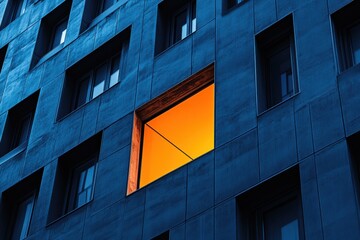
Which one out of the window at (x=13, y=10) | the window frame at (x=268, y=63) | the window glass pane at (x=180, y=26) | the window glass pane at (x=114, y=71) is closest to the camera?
the window frame at (x=268, y=63)

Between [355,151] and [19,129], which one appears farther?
[19,129]

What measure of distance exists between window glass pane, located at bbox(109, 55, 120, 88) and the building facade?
75mm

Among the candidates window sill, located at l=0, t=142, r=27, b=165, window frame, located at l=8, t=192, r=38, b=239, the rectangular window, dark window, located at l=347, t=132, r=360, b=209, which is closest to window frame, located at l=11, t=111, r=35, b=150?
window sill, located at l=0, t=142, r=27, b=165

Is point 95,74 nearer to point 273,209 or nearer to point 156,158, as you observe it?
point 156,158

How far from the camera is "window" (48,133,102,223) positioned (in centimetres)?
2414

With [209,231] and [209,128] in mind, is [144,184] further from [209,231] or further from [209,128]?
[209,231]

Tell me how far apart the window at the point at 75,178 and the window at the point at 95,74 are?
2271mm

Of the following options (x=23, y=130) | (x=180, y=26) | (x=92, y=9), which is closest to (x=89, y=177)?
(x=180, y=26)

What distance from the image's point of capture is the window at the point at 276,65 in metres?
20.3

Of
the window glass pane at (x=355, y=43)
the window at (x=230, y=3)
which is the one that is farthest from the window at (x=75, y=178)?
the window glass pane at (x=355, y=43)

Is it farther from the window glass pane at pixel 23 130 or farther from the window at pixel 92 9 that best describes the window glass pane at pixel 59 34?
the window glass pane at pixel 23 130

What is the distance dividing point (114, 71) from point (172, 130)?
4549mm

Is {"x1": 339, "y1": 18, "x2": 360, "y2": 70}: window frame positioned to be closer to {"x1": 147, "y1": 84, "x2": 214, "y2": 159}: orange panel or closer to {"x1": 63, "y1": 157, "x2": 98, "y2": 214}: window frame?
{"x1": 147, "y1": 84, "x2": 214, "y2": 159}: orange panel

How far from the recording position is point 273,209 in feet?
60.6
